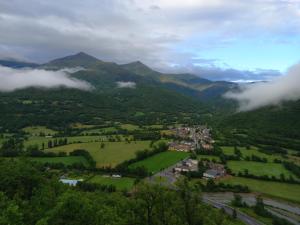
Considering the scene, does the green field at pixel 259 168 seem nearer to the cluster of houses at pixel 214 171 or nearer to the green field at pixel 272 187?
the cluster of houses at pixel 214 171

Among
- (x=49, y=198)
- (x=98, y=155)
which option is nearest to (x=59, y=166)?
(x=98, y=155)

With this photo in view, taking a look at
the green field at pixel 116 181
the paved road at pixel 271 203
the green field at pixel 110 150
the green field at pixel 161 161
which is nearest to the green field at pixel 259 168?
the paved road at pixel 271 203

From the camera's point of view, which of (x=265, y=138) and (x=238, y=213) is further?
(x=265, y=138)

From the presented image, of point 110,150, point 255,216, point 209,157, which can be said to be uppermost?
point 110,150

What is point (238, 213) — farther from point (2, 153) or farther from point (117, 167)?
point (2, 153)

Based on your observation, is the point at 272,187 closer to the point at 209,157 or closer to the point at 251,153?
the point at 209,157

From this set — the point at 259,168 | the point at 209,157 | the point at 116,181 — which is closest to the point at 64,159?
the point at 116,181
